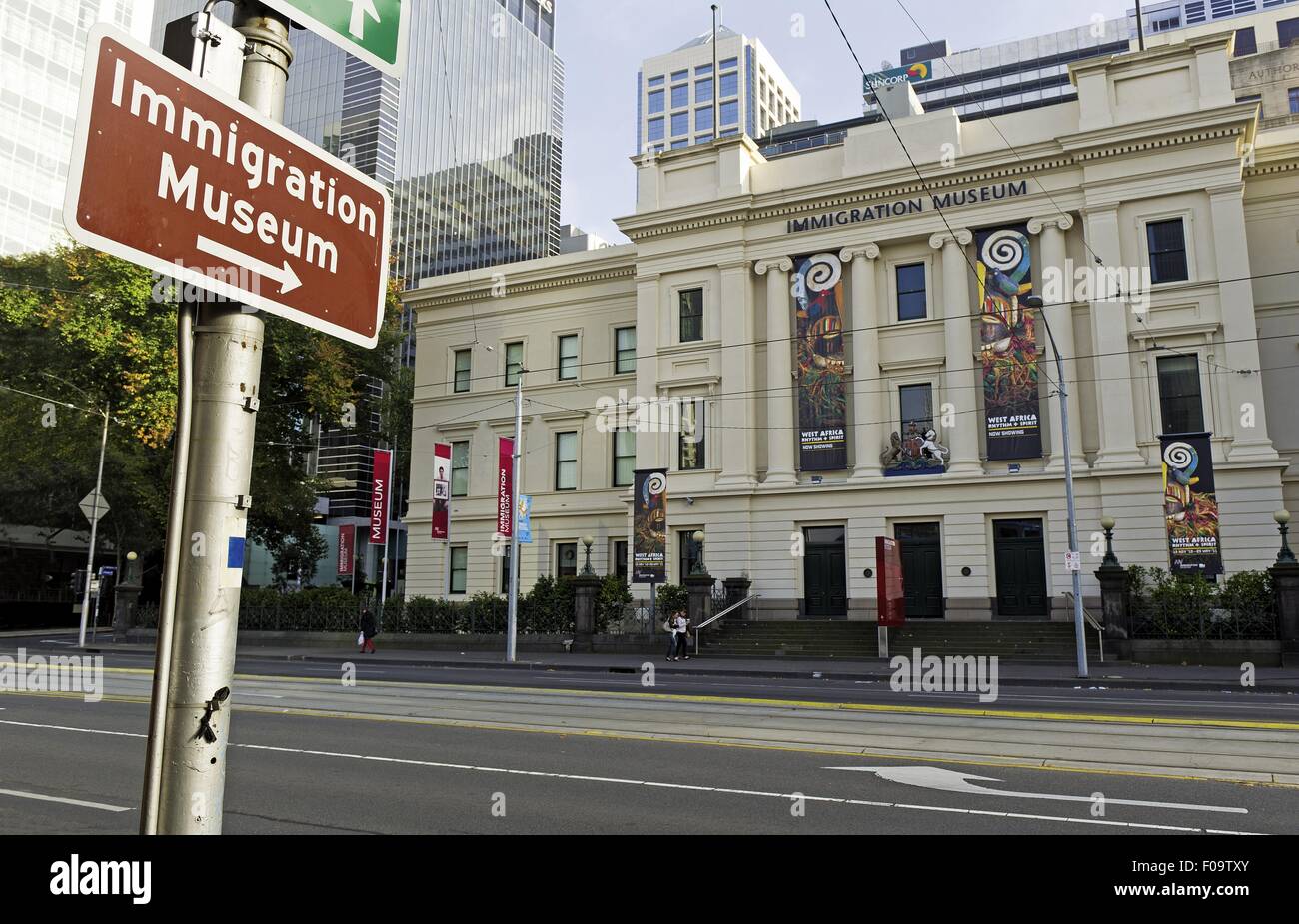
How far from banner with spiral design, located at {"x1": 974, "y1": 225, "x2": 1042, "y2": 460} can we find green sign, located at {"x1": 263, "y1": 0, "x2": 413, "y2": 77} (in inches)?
1192

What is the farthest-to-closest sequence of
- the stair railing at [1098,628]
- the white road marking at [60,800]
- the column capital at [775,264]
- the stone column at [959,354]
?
the column capital at [775,264] < the stone column at [959,354] < the stair railing at [1098,628] < the white road marking at [60,800]

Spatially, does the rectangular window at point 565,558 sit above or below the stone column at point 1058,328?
below

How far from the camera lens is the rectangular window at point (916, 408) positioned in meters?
32.2

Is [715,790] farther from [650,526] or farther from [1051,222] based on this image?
[1051,222]

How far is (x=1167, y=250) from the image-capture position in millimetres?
29859

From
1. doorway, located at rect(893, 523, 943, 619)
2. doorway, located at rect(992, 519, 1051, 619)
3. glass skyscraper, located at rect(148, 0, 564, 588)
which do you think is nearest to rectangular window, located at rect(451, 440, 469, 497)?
glass skyscraper, located at rect(148, 0, 564, 588)

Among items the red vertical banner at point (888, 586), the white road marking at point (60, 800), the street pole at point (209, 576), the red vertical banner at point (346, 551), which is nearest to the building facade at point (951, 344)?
the red vertical banner at point (888, 586)

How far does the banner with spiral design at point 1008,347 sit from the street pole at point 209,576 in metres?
31.0

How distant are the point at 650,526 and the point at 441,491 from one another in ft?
33.6

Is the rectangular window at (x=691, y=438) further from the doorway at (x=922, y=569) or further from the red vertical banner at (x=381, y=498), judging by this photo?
the red vertical banner at (x=381, y=498)

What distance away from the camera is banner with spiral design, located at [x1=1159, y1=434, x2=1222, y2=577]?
2509 centimetres

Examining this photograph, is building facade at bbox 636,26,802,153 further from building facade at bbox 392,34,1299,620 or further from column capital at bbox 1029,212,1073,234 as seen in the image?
column capital at bbox 1029,212,1073,234
